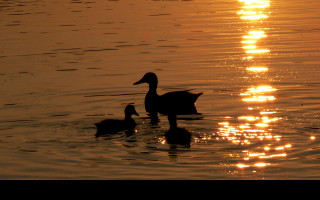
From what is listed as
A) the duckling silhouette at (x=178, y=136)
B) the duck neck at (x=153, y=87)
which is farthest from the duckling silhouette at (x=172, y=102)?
the duckling silhouette at (x=178, y=136)

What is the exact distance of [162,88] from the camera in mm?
16219

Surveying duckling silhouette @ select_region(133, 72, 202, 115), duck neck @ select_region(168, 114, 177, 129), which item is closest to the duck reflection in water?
duckling silhouette @ select_region(133, 72, 202, 115)

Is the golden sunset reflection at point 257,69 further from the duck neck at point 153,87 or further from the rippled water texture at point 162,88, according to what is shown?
the duck neck at point 153,87

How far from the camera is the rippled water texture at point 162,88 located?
30.9 feet

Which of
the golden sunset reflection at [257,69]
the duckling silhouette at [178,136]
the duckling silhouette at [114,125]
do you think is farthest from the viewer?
the golden sunset reflection at [257,69]

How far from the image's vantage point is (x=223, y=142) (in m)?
10.3

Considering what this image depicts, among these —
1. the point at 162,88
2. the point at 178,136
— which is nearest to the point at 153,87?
the point at 162,88

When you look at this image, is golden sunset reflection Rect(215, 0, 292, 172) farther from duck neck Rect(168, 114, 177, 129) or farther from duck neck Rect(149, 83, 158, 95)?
duck neck Rect(149, 83, 158, 95)

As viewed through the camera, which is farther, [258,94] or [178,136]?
[258,94]

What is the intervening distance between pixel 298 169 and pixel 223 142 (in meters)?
1.75

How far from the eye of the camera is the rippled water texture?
941 centimetres

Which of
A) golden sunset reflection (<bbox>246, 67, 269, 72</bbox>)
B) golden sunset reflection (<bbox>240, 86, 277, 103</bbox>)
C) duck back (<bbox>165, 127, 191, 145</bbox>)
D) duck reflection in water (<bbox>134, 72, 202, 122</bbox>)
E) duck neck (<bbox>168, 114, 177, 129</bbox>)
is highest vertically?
golden sunset reflection (<bbox>246, 67, 269, 72</bbox>)

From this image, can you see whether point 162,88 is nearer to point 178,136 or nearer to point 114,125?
point 114,125
